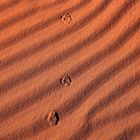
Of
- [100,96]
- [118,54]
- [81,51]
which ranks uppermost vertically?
[81,51]

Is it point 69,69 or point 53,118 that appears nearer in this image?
point 53,118

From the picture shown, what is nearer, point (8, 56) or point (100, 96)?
point (100, 96)

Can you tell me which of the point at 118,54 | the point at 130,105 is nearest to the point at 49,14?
the point at 118,54

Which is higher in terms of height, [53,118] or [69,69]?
[69,69]

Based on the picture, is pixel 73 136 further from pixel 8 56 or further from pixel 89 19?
pixel 89 19

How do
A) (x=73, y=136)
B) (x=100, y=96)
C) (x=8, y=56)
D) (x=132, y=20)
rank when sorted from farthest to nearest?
(x=132, y=20) → (x=8, y=56) → (x=100, y=96) → (x=73, y=136)

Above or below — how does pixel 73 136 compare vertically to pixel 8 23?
below

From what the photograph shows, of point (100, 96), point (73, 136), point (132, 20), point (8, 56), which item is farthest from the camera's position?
point (132, 20)
